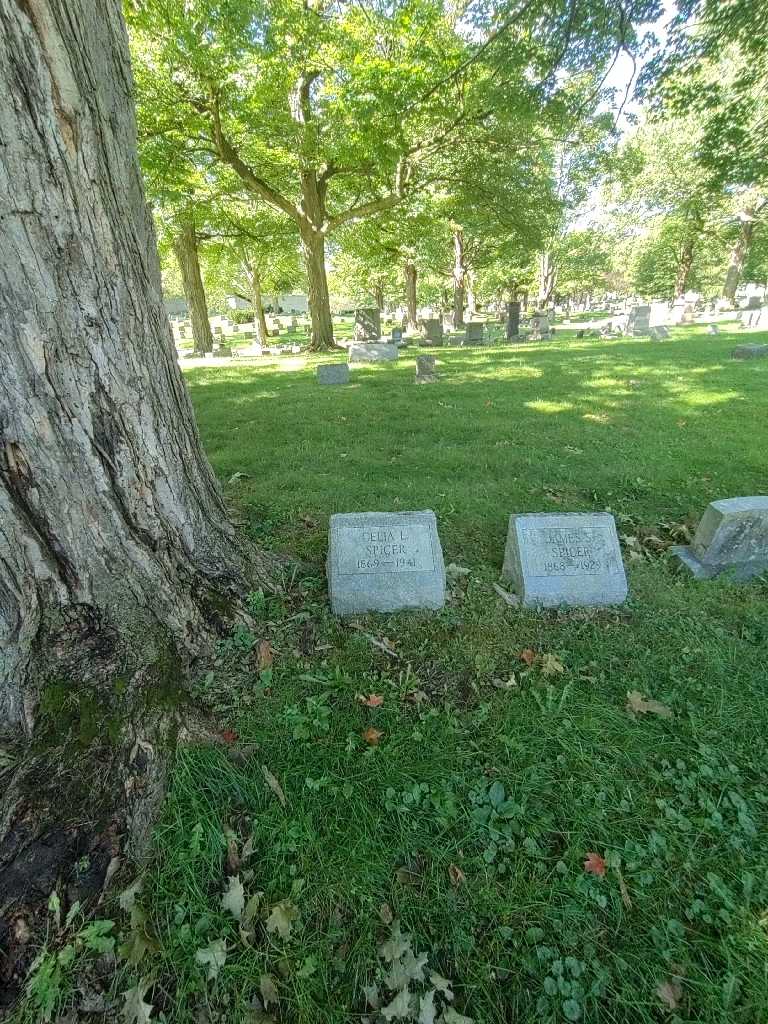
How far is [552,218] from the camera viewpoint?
1708 cm

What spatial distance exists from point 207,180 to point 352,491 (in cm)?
1555

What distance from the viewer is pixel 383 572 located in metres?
3.09

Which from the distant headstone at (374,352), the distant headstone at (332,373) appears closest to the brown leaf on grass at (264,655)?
the distant headstone at (332,373)

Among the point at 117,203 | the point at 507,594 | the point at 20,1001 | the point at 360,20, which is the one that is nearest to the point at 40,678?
the point at 20,1001

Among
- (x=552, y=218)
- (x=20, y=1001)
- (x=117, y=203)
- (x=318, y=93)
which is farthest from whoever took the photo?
(x=552, y=218)

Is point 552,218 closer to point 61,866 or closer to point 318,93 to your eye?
point 318,93

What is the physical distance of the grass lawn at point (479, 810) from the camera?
4.77 feet

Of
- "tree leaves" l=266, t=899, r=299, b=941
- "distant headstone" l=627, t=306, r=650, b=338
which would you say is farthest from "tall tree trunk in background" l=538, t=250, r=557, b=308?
"tree leaves" l=266, t=899, r=299, b=941

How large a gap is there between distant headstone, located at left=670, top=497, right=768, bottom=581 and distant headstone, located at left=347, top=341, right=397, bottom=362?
12.2 m

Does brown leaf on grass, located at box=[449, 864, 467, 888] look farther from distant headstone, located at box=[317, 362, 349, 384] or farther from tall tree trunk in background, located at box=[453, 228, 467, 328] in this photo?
tall tree trunk in background, located at box=[453, 228, 467, 328]

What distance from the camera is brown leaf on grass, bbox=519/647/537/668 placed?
2.71 metres

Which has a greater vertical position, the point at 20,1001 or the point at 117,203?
the point at 117,203

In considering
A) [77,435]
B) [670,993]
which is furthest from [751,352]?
[77,435]

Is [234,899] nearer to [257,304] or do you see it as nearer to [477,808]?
[477,808]
